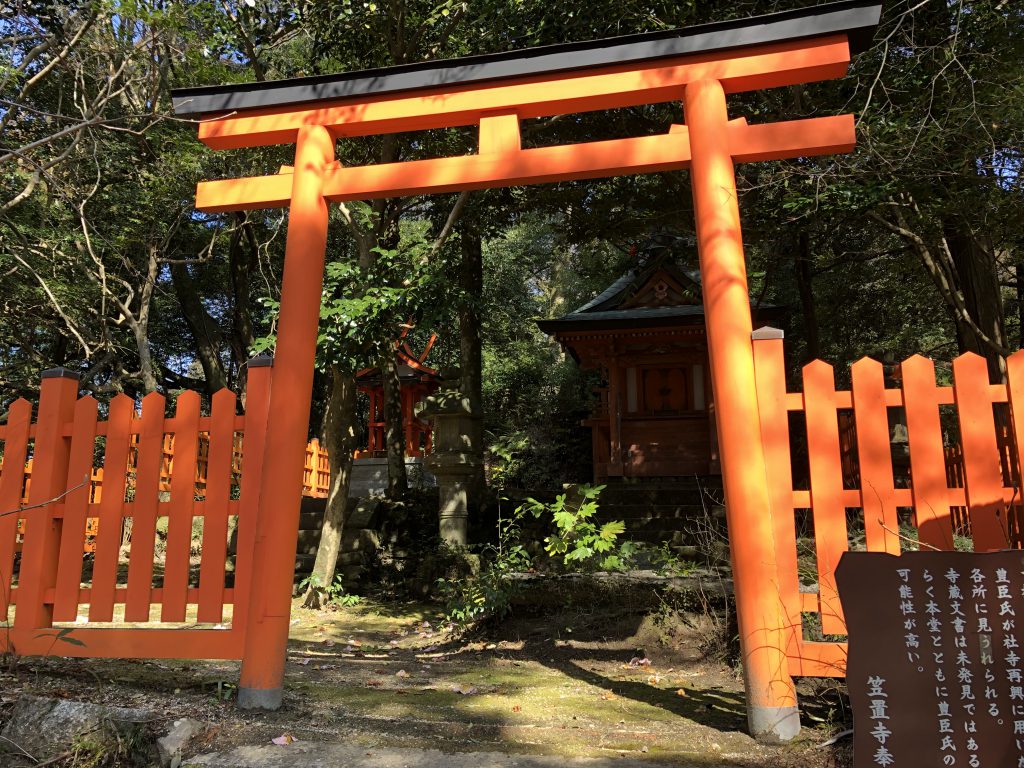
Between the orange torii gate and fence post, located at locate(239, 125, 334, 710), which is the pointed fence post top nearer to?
the orange torii gate

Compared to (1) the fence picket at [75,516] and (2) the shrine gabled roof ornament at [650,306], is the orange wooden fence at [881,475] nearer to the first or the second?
(1) the fence picket at [75,516]

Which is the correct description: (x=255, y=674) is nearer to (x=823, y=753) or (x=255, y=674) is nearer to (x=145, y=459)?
(x=145, y=459)

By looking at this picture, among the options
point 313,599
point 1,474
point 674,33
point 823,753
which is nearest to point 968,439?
point 823,753

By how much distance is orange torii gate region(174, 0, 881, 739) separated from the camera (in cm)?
322

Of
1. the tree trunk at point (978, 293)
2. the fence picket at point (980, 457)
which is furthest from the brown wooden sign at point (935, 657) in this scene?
the tree trunk at point (978, 293)

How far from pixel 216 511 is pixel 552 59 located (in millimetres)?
2980

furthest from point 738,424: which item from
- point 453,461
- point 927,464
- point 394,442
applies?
point 394,442

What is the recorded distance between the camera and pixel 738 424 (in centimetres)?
325

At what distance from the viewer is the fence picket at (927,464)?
3.07m

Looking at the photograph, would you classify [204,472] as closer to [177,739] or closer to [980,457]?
[177,739]

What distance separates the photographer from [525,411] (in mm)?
21781

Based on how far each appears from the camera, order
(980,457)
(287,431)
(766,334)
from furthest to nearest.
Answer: (287,431) < (766,334) < (980,457)

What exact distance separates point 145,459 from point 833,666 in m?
3.54

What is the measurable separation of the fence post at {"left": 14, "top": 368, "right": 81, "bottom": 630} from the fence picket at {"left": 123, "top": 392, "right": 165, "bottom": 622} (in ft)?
1.67
